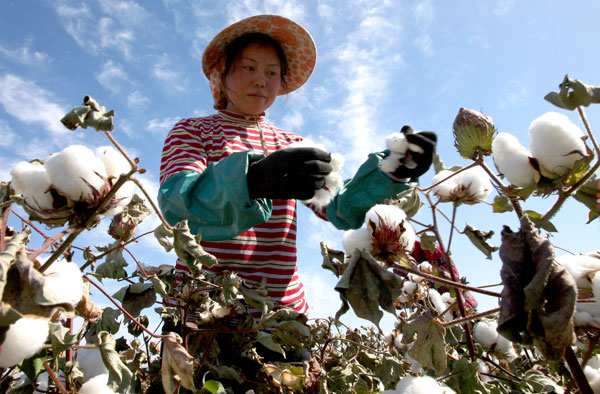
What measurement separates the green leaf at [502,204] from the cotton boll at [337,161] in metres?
0.47

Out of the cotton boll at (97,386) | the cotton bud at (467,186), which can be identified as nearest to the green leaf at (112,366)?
the cotton boll at (97,386)

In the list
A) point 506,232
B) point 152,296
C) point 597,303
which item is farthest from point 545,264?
point 152,296

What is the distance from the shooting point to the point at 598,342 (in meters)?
0.77

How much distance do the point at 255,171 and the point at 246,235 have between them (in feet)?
2.67

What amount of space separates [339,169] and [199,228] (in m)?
0.55

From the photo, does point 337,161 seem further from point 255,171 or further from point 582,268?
point 582,268

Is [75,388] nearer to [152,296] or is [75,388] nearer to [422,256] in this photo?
[152,296]

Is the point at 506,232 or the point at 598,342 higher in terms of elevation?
the point at 506,232

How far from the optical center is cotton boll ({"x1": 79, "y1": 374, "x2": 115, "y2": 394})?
37.5 inches

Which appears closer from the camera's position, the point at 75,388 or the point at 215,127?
the point at 75,388

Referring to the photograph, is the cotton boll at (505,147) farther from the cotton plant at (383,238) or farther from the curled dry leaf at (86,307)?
the curled dry leaf at (86,307)

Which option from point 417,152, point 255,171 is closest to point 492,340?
point 417,152

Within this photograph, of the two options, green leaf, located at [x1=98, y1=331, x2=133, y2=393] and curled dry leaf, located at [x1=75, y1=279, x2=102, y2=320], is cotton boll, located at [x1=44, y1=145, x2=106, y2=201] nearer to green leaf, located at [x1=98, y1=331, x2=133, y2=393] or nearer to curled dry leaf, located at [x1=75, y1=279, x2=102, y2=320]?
curled dry leaf, located at [x1=75, y1=279, x2=102, y2=320]

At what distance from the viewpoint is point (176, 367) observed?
41.8 inches
